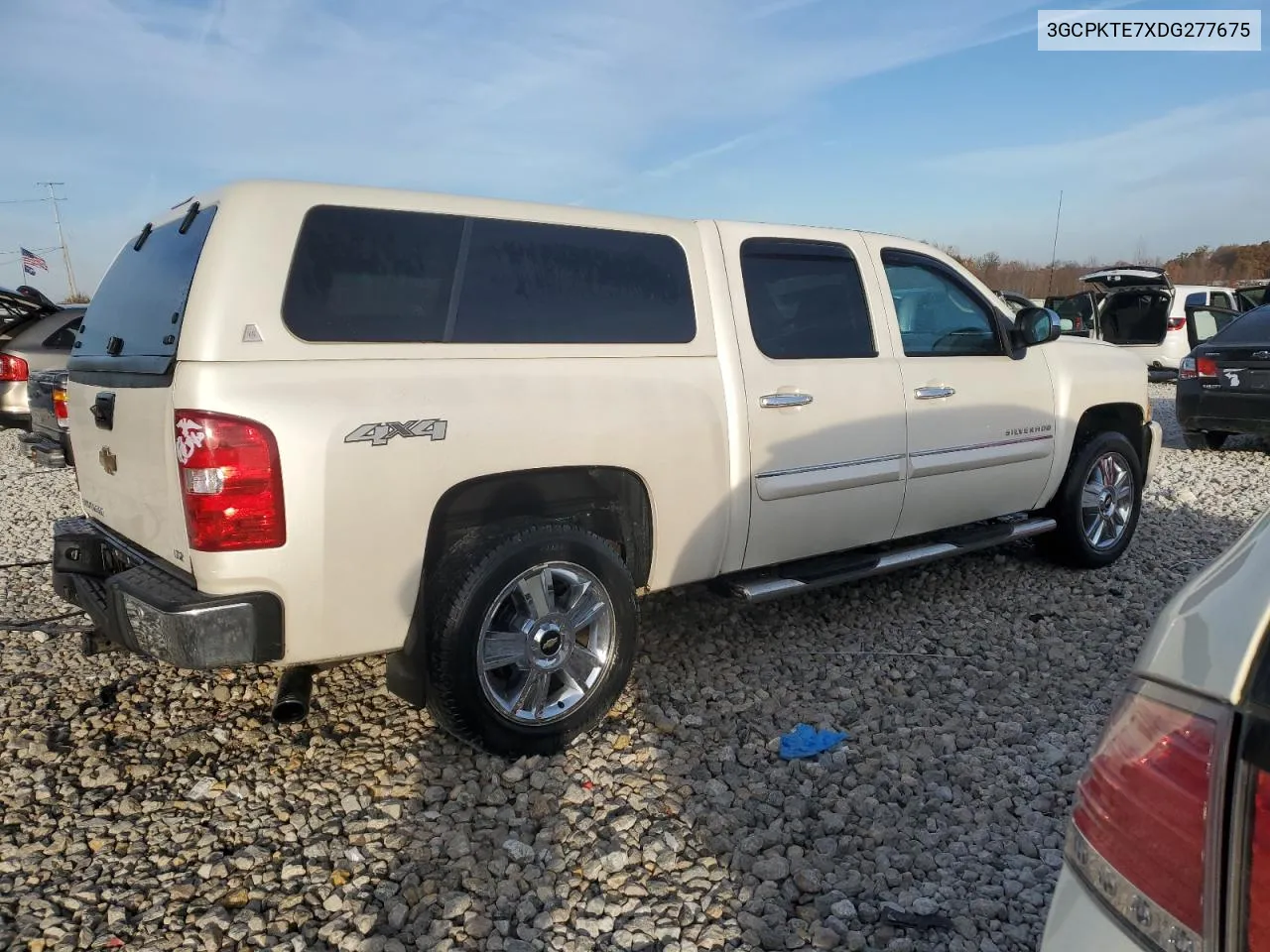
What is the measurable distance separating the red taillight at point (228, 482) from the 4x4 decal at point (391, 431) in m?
0.26

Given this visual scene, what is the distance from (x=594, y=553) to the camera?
133 inches

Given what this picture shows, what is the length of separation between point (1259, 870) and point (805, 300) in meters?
3.46

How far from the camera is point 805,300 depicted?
4.21 m

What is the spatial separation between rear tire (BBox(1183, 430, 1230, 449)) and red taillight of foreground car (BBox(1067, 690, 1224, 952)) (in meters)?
10.7

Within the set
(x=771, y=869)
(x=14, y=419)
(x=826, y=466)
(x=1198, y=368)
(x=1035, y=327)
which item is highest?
(x=1035, y=327)

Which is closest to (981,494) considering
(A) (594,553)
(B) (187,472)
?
(A) (594,553)

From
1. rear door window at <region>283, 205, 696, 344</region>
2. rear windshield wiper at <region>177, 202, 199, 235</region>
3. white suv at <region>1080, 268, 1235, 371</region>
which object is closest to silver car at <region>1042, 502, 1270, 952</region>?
rear door window at <region>283, 205, 696, 344</region>

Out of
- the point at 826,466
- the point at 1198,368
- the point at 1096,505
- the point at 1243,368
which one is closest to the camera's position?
the point at 826,466

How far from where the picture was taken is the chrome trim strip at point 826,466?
390 centimetres

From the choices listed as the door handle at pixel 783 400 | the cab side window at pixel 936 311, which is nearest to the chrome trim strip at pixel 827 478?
the door handle at pixel 783 400

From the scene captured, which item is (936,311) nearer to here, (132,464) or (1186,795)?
(132,464)

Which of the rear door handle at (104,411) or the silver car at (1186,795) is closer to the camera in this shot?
the silver car at (1186,795)

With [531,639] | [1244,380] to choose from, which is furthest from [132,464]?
[1244,380]

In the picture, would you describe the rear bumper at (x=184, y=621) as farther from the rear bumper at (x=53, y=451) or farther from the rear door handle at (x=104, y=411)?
the rear bumper at (x=53, y=451)
